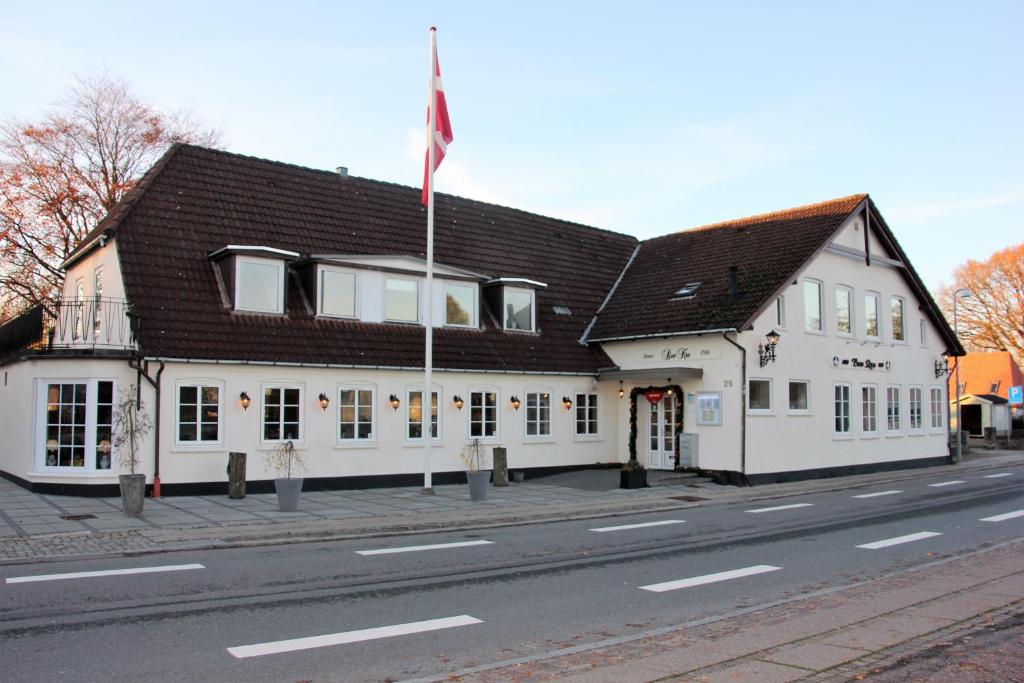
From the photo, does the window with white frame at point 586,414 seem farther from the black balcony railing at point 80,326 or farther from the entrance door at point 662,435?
the black balcony railing at point 80,326

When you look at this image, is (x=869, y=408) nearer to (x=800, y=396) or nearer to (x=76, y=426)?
(x=800, y=396)

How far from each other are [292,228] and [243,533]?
35.4ft

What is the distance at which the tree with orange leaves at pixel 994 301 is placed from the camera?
58438 mm

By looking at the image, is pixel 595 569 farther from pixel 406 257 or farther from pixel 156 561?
pixel 406 257

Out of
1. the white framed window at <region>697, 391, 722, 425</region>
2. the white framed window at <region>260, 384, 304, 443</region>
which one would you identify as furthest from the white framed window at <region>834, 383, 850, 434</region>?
the white framed window at <region>260, 384, 304, 443</region>

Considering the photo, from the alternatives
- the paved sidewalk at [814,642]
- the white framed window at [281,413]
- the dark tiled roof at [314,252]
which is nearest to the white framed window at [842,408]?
the dark tiled roof at [314,252]

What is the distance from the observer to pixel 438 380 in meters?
23.1

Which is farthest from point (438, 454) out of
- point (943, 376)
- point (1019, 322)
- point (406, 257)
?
point (1019, 322)

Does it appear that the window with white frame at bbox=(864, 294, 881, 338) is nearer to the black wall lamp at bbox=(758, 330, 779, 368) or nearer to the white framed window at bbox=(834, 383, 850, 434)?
the white framed window at bbox=(834, 383, 850, 434)

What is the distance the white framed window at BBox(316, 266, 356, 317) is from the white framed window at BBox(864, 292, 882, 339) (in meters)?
16.6

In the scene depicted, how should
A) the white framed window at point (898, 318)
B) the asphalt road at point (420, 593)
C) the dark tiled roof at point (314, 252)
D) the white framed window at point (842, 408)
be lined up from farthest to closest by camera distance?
the white framed window at point (898, 318) < the white framed window at point (842, 408) < the dark tiled roof at point (314, 252) < the asphalt road at point (420, 593)

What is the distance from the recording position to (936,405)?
32.2 metres

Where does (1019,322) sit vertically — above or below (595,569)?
above

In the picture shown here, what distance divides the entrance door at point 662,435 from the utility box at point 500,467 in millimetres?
5495
